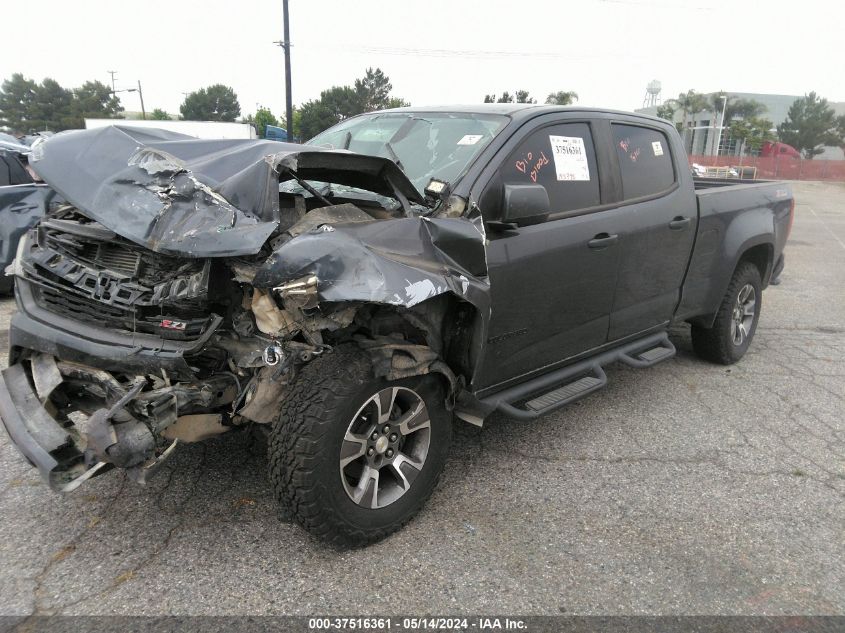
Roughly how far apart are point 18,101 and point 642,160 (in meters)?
105

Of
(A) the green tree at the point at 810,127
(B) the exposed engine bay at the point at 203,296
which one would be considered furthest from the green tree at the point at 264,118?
(A) the green tree at the point at 810,127

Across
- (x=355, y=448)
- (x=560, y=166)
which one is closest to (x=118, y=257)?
(x=355, y=448)

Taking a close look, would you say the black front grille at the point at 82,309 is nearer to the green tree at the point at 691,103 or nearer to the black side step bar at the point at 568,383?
the black side step bar at the point at 568,383

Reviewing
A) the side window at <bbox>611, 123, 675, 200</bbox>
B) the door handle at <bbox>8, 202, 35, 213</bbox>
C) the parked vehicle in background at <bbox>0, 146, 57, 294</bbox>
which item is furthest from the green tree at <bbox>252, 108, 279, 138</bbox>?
the side window at <bbox>611, 123, 675, 200</bbox>

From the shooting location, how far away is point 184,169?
267cm

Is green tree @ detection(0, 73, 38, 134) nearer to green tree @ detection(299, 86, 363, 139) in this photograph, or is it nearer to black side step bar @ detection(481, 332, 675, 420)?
green tree @ detection(299, 86, 363, 139)

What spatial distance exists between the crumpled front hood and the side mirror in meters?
0.43

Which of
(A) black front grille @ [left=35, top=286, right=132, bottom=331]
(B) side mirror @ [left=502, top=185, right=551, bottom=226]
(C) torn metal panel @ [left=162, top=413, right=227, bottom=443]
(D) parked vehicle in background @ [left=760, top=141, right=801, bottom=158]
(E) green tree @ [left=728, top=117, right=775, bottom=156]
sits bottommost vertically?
(D) parked vehicle in background @ [left=760, top=141, right=801, bottom=158]

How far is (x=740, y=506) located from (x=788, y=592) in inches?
25.4

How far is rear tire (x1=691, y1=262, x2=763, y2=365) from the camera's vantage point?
4.95m

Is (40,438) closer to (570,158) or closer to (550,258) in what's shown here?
(550,258)

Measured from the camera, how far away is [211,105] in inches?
3359

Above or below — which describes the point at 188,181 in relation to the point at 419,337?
above

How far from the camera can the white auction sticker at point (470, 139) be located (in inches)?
130
